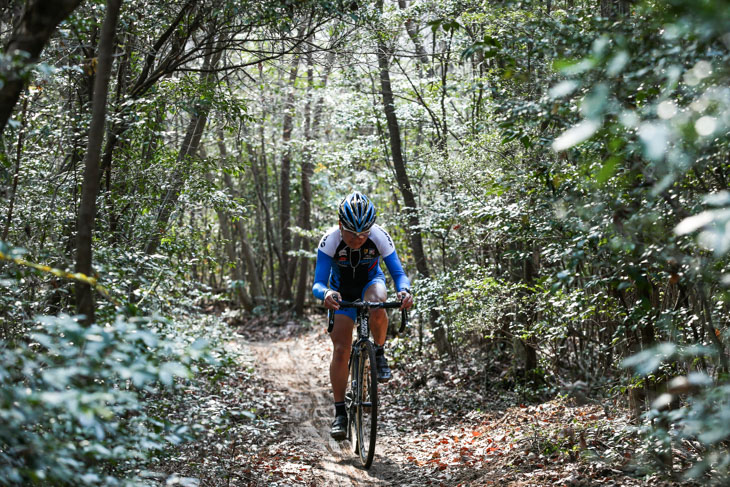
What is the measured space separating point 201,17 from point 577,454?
5.80 metres

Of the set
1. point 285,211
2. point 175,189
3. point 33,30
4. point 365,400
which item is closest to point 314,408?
point 365,400

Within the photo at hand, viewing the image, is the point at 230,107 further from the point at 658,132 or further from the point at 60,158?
the point at 658,132

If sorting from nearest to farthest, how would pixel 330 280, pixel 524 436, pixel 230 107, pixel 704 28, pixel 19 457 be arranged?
1. pixel 704 28
2. pixel 19 457
3. pixel 524 436
4. pixel 330 280
5. pixel 230 107

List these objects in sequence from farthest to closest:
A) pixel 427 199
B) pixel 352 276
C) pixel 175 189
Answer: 1. pixel 427 199
2. pixel 175 189
3. pixel 352 276

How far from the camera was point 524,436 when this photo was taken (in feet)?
18.0

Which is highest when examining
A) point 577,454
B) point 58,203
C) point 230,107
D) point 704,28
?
point 230,107

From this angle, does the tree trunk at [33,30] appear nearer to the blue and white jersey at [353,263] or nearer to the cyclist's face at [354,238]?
the blue and white jersey at [353,263]

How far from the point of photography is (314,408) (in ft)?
27.2

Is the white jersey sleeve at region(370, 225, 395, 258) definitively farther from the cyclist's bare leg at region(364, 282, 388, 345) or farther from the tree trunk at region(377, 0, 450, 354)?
the tree trunk at region(377, 0, 450, 354)

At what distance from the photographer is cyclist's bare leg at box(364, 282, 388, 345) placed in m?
5.75

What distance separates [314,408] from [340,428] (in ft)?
8.08

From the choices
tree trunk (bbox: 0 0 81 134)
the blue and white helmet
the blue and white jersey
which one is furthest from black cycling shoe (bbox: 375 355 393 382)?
tree trunk (bbox: 0 0 81 134)

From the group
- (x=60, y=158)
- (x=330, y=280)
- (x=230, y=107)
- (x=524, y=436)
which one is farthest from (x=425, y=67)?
(x=524, y=436)

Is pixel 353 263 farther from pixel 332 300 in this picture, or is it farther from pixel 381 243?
pixel 332 300
